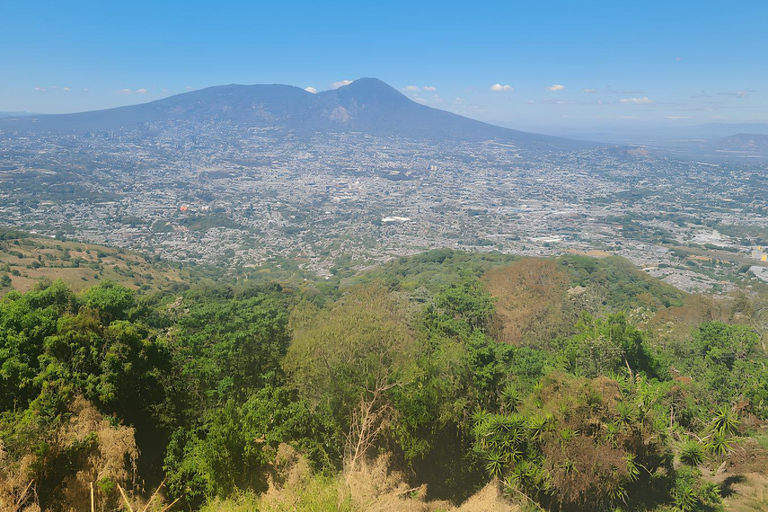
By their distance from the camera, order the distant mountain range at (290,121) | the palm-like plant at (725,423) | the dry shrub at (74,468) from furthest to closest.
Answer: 1. the distant mountain range at (290,121)
2. the palm-like plant at (725,423)
3. the dry shrub at (74,468)

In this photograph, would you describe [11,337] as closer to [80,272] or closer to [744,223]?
[80,272]

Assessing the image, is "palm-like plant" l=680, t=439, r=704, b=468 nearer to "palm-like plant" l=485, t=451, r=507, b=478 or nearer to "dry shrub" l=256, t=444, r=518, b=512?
"dry shrub" l=256, t=444, r=518, b=512

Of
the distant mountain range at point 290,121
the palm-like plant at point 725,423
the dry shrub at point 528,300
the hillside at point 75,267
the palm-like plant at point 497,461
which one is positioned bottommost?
the hillside at point 75,267

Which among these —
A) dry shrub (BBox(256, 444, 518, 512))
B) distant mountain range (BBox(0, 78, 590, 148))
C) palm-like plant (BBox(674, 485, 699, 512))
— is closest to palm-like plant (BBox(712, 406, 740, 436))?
palm-like plant (BBox(674, 485, 699, 512))

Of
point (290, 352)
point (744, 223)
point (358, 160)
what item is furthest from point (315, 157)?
point (290, 352)

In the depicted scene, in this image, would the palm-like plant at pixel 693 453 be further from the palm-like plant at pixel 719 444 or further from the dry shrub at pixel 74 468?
the dry shrub at pixel 74 468

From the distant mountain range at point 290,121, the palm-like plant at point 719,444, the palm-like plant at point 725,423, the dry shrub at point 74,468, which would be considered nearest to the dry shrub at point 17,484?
the dry shrub at point 74,468
